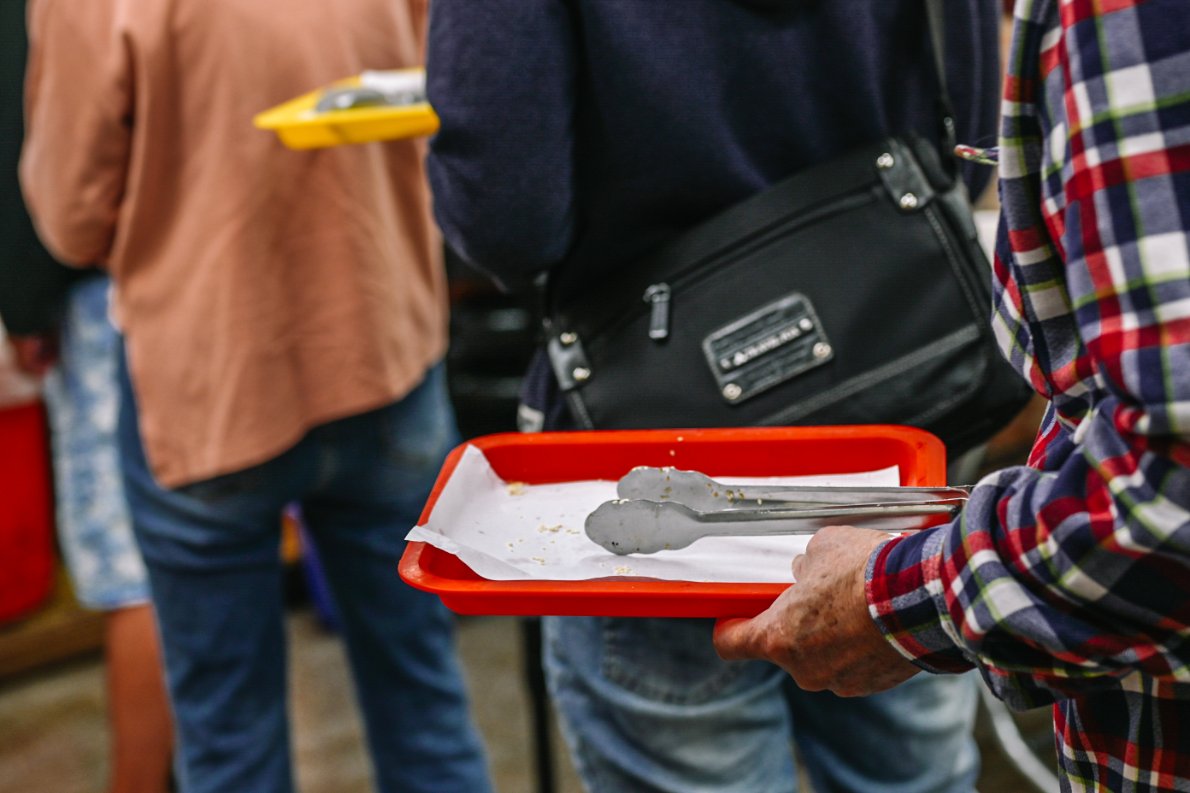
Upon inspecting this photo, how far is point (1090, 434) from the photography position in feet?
A: 1.68

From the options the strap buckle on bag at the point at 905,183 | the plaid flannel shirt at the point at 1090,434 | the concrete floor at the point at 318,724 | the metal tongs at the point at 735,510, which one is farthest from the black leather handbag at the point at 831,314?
the concrete floor at the point at 318,724

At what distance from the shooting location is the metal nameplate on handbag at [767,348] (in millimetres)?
885

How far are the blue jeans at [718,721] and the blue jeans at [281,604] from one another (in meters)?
0.50

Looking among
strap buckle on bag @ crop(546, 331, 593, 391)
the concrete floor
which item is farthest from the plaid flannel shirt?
the concrete floor

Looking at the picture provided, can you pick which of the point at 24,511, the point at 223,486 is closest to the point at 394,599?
the point at 223,486

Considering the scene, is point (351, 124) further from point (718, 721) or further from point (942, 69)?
point (718, 721)

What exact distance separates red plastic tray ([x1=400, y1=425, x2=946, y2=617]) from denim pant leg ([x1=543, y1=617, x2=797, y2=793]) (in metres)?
0.16

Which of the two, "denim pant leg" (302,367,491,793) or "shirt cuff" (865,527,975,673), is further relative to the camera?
"denim pant leg" (302,367,491,793)

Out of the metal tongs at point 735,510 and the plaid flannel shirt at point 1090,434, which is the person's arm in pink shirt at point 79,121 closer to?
the metal tongs at point 735,510

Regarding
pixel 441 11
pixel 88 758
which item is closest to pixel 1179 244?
pixel 441 11

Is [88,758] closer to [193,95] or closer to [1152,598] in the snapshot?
[193,95]

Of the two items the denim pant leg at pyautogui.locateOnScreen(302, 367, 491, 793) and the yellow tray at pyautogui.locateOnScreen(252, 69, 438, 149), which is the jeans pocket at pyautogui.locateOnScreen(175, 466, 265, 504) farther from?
the yellow tray at pyautogui.locateOnScreen(252, 69, 438, 149)

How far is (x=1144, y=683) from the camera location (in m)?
0.58

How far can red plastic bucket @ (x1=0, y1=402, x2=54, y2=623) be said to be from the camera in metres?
2.22
